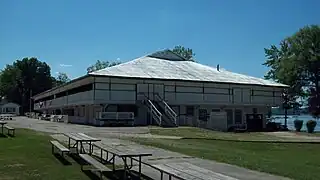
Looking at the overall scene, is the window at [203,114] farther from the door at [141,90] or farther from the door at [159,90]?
A: the door at [141,90]

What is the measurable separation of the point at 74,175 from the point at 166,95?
33134mm

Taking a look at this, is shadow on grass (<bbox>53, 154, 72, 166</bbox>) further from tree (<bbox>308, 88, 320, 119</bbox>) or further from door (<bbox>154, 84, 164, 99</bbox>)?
tree (<bbox>308, 88, 320, 119</bbox>)

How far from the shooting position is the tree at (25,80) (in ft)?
384

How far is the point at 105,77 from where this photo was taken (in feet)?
125

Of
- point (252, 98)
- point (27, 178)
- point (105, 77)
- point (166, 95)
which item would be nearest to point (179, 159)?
point (27, 178)

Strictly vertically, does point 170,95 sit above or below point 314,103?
above

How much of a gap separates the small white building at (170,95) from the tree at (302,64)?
950cm

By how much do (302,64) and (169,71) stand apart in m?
23.7

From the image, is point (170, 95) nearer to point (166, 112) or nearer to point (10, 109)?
point (166, 112)

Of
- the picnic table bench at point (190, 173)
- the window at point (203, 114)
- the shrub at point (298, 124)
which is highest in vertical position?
the window at point (203, 114)

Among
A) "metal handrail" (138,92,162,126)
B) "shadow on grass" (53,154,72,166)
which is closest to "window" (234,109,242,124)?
"metal handrail" (138,92,162,126)

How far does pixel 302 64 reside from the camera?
194 feet

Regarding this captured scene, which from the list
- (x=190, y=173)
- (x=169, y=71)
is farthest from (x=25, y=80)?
(x=190, y=173)

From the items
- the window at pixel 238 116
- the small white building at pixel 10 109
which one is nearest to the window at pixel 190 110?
the window at pixel 238 116
